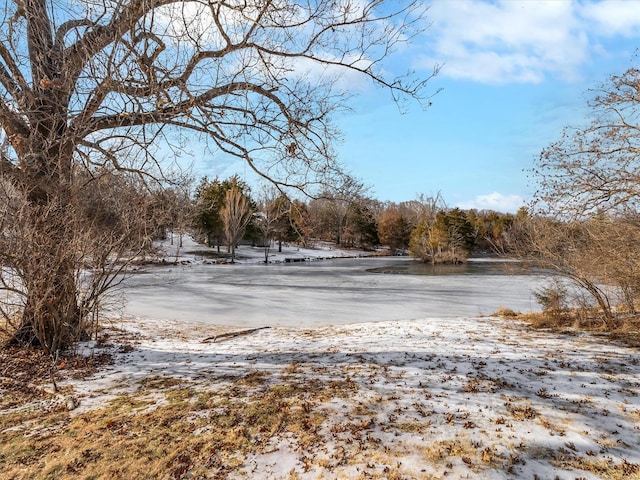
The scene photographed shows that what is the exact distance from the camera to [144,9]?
345 centimetres

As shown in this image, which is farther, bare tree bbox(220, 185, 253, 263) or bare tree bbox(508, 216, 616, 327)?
bare tree bbox(220, 185, 253, 263)

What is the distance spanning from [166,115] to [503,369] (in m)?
5.03

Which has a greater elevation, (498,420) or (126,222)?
(126,222)

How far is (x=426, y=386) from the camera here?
159 inches

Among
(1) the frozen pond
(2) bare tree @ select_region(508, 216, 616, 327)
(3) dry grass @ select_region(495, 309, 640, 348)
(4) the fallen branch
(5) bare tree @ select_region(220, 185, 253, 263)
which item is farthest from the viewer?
(5) bare tree @ select_region(220, 185, 253, 263)

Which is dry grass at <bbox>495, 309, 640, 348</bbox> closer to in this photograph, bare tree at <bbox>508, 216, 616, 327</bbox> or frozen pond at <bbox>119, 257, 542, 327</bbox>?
bare tree at <bbox>508, 216, 616, 327</bbox>

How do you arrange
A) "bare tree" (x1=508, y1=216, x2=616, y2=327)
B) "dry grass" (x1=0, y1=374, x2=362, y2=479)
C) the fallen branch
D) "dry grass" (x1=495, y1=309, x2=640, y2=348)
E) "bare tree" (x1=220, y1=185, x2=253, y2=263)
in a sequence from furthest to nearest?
"bare tree" (x1=220, y1=185, x2=253, y2=263)
"bare tree" (x1=508, y1=216, x2=616, y2=327)
the fallen branch
"dry grass" (x1=495, y1=309, x2=640, y2=348)
"dry grass" (x1=0, y1=374, x2=362, y2=479)

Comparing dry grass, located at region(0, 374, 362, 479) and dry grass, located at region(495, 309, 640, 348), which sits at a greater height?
dry grass, located at region(495, 309, 640, 348)

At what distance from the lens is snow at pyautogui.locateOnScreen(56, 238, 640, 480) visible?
2715 mm

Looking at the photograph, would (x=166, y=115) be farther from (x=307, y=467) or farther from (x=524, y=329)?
(x=524, y=329)

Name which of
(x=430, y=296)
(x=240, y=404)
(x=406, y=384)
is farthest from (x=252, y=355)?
(x=430, y=296)

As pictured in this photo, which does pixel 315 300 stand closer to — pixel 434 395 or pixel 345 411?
pixel 434 395

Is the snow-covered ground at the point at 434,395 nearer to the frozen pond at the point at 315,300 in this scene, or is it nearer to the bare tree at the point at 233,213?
the frozen pond at the point at 315,300

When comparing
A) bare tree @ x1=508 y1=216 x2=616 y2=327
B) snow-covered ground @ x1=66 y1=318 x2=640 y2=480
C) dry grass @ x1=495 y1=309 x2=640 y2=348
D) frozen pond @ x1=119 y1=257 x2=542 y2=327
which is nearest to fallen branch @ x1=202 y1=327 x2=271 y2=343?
snow-covered ground @ x1=66 y1=318 x2=640 y2=480
